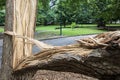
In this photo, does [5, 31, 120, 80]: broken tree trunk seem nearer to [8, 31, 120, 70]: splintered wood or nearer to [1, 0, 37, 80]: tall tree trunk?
[8, 31, 120, 70]: splintered wood

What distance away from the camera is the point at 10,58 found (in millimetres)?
3367

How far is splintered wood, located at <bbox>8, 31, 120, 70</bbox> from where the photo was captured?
2.51 meters

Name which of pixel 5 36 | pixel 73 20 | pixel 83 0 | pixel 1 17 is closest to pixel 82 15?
pixel 73 20

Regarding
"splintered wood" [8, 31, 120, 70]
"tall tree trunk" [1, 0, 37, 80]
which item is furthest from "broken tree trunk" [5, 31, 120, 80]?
"tall tree trunk" [1, 0, 37, 80]

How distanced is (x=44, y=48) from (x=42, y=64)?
149 mm

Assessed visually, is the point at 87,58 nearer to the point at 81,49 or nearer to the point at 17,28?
the point at 81,49

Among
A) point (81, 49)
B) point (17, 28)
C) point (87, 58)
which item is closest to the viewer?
point (87, 58)

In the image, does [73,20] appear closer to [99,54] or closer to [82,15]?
[82,15]

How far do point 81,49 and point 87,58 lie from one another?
0.47ft

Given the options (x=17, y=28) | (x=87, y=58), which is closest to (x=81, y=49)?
(x=87, y=58)

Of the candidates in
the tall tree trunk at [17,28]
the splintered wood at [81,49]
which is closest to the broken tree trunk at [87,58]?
the splintered wood at [81,49]

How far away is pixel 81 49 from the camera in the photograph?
281 cm

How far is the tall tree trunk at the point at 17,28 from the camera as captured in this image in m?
3.30

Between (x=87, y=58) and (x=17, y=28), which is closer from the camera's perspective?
(x=87, y=58)
